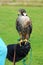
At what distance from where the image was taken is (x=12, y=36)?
11859 millimetres

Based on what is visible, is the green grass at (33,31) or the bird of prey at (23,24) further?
the green grass at (33,31)

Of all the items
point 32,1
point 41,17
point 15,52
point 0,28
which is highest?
point 15,52

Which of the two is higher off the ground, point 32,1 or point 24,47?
point 24,47

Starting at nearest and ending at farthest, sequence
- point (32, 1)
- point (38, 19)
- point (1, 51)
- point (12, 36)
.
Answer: point (1, 51) < point (12, 36) < point (38, 19) < point (32, 1)

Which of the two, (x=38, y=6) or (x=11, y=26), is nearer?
(x=11, y=26)

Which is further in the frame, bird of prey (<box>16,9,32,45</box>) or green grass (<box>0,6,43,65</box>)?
green grass (<box>0,6,43,65</box>)

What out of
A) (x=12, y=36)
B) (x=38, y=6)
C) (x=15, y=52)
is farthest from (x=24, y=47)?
(x=38, y=6)

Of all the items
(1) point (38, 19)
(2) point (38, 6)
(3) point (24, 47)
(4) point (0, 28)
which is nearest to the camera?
(3) point (24, 47)

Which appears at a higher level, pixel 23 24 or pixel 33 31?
pixel 23 24

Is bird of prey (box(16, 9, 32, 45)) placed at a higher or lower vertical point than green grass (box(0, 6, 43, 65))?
higher

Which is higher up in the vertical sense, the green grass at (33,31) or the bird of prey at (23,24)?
the bird of prey at (23,24)

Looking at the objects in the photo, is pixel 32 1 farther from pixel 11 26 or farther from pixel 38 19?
pixel 11 26

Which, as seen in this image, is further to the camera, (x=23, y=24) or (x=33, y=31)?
(x=33, y=31)

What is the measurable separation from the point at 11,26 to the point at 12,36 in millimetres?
2086
